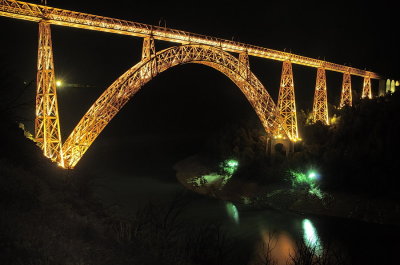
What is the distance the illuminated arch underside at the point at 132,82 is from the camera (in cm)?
1114

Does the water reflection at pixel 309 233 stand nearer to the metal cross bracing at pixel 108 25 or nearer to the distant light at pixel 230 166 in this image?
the distant light at pixel 230 166

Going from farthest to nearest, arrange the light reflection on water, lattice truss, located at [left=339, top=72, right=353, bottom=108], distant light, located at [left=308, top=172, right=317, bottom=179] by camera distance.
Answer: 1. lattice truss, located at [left=339, top=72, right=353, bottom=108]
2. distant light, located at [left=308, top=172, right=317, bottom=179]
3. the light reflection on water

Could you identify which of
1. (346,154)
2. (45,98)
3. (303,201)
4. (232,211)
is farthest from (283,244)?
(45,98)

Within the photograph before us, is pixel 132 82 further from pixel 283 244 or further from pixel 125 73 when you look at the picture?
pixel 283 244

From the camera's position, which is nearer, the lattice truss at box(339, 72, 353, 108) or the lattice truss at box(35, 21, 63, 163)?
the lattice truss at box(35, 21, 63, 163)

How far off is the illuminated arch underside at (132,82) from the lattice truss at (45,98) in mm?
1177

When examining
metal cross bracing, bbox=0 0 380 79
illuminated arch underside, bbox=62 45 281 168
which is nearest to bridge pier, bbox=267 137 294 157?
illuminated arch underside, bbox=62 45 281 168

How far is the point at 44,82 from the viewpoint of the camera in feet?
31.6

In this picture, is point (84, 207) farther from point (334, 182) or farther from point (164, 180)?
point (164, 180)

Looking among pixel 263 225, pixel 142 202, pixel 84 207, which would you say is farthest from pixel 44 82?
pixel 263 225

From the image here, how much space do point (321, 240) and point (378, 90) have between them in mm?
22557

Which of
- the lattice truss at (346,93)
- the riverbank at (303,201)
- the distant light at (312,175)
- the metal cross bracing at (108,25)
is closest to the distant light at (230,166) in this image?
the riverbank at (303,201)

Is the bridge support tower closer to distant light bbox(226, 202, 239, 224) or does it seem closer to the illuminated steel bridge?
the illuminated steel bridge

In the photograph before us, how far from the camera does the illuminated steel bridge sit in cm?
965
